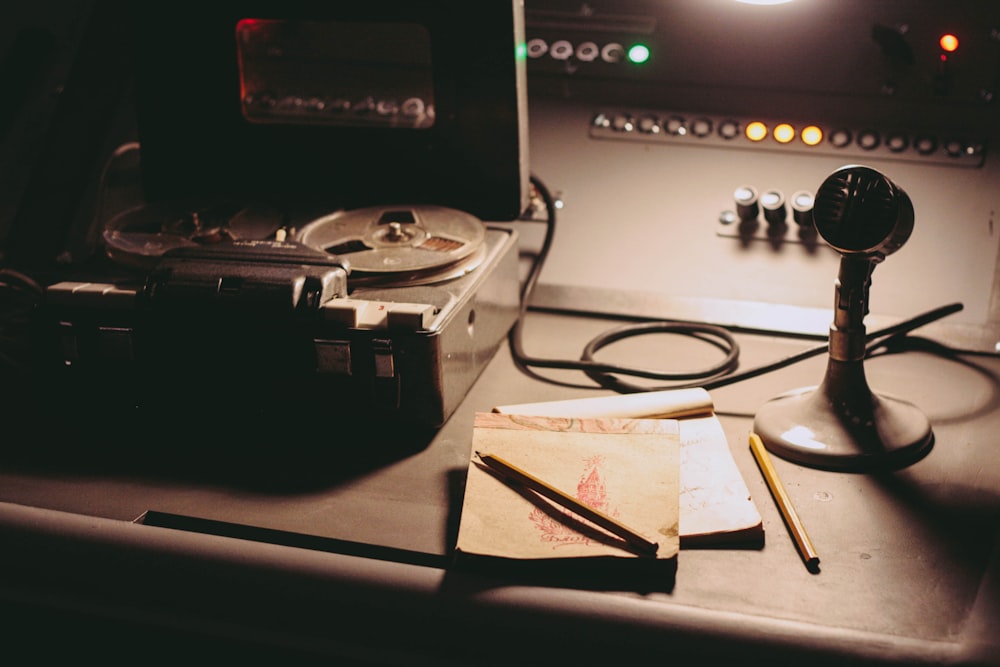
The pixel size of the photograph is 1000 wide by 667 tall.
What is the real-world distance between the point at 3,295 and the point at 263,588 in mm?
671

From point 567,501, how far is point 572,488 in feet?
0.10

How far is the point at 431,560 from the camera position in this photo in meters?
0.73

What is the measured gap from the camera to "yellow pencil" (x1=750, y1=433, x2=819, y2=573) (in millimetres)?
710

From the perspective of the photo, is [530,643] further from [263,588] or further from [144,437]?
[144,437]

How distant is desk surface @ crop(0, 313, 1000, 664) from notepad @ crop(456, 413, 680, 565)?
30 mm

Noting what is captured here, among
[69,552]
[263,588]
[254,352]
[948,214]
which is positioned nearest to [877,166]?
[948,214]

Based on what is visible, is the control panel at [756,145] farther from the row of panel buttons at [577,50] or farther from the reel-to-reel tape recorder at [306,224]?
the reel-to-reel tape recorder at [306,224]

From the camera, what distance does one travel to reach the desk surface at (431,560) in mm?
647

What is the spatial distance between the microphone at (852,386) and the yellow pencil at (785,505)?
20 mm

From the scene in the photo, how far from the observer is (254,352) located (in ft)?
2.93

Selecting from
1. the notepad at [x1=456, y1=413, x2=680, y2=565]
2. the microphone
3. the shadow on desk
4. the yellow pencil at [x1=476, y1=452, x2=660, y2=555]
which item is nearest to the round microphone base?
the microphone

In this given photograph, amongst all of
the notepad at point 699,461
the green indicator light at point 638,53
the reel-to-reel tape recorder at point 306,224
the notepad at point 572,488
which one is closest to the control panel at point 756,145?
the green indicator light at point 638,53

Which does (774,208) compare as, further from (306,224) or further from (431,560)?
(431,560)

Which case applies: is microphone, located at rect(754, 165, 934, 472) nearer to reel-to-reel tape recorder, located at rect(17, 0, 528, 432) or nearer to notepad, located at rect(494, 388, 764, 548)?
notepad, located at rect(494, 388, 764, 548)
